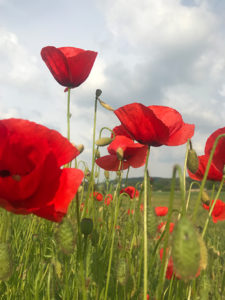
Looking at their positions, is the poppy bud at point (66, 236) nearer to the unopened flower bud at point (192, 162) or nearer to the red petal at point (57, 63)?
the unopened flower bud at point (192, 162)

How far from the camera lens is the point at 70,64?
4.78ft

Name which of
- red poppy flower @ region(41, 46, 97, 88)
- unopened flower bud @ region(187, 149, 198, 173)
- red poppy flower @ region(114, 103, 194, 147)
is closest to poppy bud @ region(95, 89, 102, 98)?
red poppy flower @ region(41, 46, 97, 88)

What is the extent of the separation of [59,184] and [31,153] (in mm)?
107

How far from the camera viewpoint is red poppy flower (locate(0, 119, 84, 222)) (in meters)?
0.72

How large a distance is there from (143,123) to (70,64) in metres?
0.55

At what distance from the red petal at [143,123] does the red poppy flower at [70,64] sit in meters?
Answer: 0.48

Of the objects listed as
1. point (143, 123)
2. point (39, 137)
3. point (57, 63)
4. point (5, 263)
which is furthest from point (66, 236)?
point (57, 63)

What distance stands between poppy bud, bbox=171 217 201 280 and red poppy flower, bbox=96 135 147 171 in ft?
2.30

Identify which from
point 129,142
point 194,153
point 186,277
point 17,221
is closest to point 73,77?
A: point 129,142

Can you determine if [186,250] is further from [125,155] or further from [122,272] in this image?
[125,155]

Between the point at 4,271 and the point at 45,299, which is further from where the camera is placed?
the point at 45,299

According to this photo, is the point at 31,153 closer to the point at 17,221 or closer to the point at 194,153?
the point at 194,153

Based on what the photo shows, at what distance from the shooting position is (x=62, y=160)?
30.5 inches

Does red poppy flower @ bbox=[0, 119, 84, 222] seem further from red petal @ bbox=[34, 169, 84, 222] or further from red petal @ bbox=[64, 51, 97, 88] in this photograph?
red petal @ bbox=[64, 51, 97, 88]
